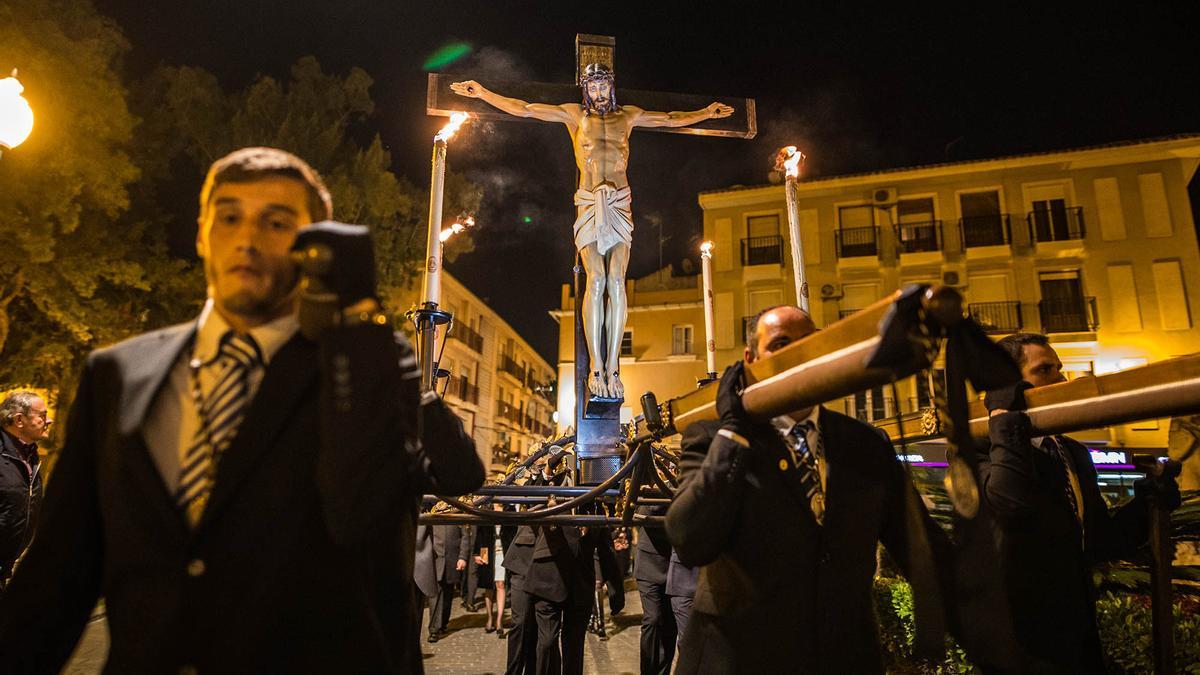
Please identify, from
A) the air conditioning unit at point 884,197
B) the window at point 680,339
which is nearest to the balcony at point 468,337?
the window at point 680,339

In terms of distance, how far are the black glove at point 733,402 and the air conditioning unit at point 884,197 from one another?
2689 centimetres

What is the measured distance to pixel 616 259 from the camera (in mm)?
5160

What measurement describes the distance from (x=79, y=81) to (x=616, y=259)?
42.5 feet

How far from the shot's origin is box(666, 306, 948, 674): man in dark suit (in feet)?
6.36

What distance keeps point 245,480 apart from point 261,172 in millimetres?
618

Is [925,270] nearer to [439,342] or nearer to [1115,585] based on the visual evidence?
[1115,585]

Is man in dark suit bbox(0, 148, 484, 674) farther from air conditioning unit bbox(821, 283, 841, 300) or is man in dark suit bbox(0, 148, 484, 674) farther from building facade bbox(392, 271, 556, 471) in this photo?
building facade bbox(392, 271, 556, 471)

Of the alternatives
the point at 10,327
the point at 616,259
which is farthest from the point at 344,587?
the point at 10,327

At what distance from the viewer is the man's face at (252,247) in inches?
49.1

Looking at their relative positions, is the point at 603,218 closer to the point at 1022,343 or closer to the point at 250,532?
the point at 1022,343

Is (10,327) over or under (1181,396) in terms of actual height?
over

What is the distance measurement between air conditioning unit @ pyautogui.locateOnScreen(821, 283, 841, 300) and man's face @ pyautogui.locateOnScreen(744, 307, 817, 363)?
24.4m

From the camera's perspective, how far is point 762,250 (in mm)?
26766

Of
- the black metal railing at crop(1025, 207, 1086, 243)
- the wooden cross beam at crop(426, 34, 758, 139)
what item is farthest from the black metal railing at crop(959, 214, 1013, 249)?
the wooden cross beam at crop(426, 34, 758, 139)
